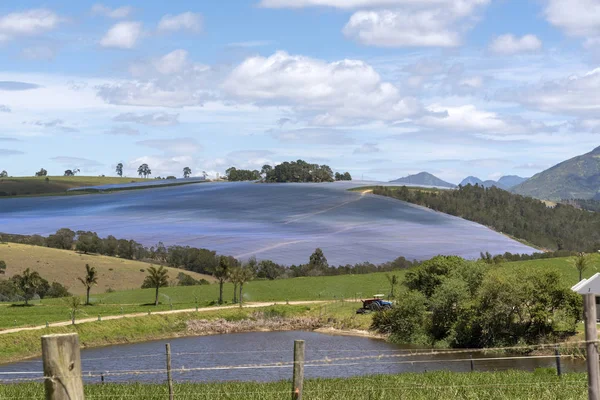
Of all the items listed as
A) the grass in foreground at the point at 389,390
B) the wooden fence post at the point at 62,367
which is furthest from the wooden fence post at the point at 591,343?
the wooden fence post at the point at 62,367

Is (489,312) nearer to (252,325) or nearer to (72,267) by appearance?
(252,325)

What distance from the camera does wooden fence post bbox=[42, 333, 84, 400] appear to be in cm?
991

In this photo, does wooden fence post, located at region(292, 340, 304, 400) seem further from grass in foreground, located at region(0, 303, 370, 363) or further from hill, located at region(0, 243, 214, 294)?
hill, located at region(0, 243, 214, 294)

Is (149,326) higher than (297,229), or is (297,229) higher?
(297,229)

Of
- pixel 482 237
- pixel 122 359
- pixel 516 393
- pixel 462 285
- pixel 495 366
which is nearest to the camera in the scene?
pixel 516 393

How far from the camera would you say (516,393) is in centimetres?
2052

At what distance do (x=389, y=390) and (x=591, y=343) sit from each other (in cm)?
867

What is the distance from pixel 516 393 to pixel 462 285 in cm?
4330

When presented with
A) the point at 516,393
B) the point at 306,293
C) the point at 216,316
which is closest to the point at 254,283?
the point at 306,293

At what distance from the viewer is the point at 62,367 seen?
10.0 metres

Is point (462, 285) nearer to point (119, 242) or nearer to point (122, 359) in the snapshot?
point (122, 359)

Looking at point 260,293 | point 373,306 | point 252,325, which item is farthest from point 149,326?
point 260,293

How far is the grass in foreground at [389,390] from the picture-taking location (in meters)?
19.8

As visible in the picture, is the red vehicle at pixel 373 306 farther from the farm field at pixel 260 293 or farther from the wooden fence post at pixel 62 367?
the wooden fence post at pixel 62 367
